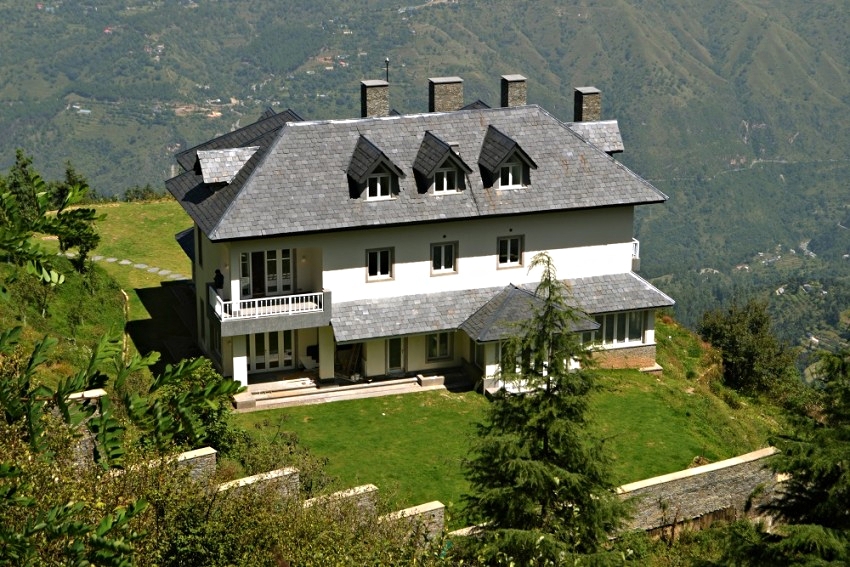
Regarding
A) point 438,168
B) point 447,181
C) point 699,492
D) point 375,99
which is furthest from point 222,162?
point 699,492

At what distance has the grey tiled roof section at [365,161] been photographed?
130 ft

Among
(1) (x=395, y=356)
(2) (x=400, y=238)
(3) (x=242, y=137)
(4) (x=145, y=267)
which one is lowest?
(1) (x=395, y=356)

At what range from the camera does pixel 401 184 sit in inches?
1606

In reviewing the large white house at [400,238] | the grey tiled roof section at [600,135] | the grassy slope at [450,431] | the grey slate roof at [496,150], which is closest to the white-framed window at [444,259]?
the large white house at [400,238]

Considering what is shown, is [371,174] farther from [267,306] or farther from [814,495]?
→ [814,495]

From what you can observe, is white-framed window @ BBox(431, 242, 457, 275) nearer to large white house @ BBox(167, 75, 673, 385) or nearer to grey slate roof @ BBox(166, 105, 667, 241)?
large white house @ BBox(167, 75, 673, 385)

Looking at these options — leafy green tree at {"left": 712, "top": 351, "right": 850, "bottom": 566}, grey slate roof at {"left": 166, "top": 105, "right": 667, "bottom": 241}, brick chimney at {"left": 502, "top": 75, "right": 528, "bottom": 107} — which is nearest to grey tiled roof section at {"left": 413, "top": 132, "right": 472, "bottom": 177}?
grey slate roof at {"left": 166, "top": 105, "right": 667, "bottom": 241}

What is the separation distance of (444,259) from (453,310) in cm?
180

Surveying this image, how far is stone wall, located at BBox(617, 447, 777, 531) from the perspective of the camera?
32250 mm

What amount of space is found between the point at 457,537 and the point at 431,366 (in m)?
16.0

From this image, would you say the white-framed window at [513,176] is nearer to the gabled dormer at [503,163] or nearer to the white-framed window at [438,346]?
the gabled dormer at [503,163]

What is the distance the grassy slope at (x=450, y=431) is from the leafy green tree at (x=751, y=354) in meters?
4.42

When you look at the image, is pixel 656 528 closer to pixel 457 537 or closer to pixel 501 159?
pixel 457 537

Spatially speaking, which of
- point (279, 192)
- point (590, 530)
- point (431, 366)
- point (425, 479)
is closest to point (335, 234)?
point (279, 192)
